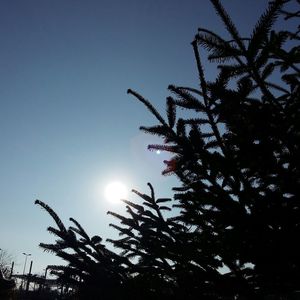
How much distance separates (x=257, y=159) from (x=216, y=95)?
70 cm

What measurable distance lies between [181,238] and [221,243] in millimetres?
551

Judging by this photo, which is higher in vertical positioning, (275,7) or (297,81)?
(297,81)

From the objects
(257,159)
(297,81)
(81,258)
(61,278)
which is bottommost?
(61,278)

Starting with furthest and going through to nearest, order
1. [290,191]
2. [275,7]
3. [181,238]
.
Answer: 1. [181,238]
2. [290,191]
3. [275,7]

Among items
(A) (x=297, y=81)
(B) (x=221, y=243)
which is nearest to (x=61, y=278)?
(B) (x=221, y=243)

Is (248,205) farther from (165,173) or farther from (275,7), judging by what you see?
(275,7)

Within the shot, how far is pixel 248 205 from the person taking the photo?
2.89 meters

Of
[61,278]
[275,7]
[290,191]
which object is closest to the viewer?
[275,7]

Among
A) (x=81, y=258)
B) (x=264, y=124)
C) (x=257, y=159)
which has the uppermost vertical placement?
(x=264, y=124)

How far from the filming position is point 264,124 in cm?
287

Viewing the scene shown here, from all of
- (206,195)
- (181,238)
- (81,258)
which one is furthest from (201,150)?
(81,258)

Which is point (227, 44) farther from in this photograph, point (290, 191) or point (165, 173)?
point (165, 173)

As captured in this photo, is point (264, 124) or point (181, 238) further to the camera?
point (181, 238)

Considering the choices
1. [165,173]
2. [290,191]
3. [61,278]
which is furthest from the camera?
[165,173]
